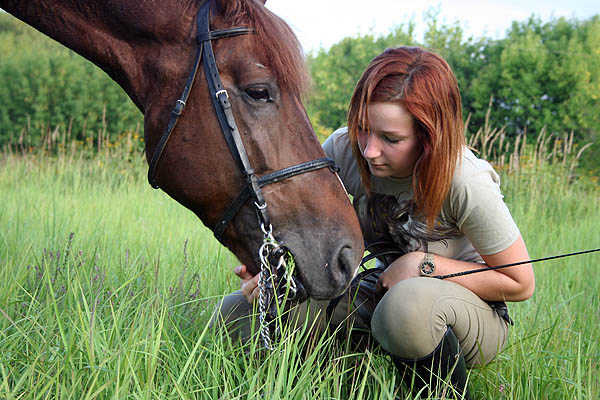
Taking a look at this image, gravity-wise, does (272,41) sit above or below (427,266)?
above

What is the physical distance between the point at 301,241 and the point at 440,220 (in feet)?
2.23

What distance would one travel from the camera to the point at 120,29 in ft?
6.32

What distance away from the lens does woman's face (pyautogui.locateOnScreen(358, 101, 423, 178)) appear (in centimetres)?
191

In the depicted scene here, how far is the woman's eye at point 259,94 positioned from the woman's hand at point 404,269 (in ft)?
2.82

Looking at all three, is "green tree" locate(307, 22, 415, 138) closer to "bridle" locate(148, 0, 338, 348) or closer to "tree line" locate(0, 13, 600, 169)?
"tree line" locate(0, 13, 600, 169)

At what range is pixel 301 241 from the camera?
68.7 inches

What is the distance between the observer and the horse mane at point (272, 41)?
1.82 meters

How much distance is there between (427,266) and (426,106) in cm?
64

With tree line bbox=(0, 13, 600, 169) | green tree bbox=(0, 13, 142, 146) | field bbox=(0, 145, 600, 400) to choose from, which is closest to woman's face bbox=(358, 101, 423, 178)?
field bbox=(0, 145, 600, 400)

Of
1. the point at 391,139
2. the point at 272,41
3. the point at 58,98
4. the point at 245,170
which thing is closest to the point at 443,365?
the point at 391,139

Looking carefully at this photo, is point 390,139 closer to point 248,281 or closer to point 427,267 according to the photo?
point 427,267

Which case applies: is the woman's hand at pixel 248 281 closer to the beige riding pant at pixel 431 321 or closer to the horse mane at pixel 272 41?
the beige riding pant at pixel 431 321

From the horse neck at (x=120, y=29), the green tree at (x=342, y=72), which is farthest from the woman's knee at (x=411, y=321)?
the green tree at (x=342, y=72)

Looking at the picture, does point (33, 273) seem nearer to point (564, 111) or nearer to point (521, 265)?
point (521, 265)
